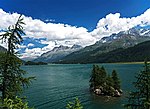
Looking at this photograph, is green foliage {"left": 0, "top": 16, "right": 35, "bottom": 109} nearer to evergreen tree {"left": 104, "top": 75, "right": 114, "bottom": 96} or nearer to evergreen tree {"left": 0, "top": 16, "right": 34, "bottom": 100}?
evergreen tree {"left": 0, "top": 16, "right": 34, "bottom": 100}

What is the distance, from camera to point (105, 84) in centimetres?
10769

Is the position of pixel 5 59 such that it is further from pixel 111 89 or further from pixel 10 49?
pixel 111 89

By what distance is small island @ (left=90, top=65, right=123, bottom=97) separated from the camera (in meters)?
104

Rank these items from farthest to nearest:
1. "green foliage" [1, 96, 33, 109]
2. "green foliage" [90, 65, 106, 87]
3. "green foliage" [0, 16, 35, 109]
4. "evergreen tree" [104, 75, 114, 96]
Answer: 1. "green foliage" [90, 65, 106, 87]
2. "evergreen tree" [104, 75, 114, 96]
3. "green foliage" [0, 16, 35, 109]
4. "green foliage" [1, 96, 33, 109]

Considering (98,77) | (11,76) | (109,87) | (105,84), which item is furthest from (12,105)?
(98,77)

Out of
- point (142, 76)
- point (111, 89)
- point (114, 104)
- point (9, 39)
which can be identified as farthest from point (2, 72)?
point (111, 89)

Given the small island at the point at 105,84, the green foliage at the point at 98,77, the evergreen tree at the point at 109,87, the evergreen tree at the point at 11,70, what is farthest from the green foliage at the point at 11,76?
the green foliage at the point at 98,77

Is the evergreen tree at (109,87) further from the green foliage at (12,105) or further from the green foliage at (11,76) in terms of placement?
the green foliage at (12,105)

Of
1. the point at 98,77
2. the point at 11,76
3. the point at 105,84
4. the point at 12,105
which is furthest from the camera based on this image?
the point at 98,77

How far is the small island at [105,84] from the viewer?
4081 inches

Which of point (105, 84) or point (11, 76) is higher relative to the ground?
point (11, 76)

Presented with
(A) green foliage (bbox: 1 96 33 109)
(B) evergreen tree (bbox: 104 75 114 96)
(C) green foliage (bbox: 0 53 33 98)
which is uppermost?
(C) green foliage (bbox: 0 53 33 98)

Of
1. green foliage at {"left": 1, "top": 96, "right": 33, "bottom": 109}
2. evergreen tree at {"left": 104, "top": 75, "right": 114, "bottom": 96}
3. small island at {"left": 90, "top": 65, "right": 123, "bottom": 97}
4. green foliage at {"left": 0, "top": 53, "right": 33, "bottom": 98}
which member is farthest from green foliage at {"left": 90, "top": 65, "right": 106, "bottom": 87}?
green foliage at {"left": 1, "top": 96, "right": 33, "bottom": 109}

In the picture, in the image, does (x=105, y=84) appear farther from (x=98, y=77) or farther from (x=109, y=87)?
(x=98, y=77)
